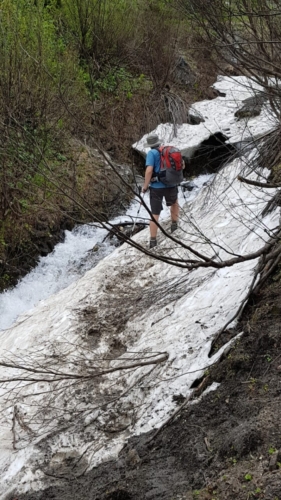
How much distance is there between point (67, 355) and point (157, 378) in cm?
112

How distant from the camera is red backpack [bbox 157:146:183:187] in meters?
6.46

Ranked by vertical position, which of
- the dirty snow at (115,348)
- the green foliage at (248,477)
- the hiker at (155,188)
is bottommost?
the dirty snow at (115,348)

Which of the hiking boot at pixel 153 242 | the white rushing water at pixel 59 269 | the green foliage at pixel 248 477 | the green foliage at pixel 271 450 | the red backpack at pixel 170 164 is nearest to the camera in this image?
the green foliage at pixel 248 477

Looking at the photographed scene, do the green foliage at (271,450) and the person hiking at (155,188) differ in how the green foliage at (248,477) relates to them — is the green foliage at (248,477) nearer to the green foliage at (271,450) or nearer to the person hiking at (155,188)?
the green foliage at (271,450)

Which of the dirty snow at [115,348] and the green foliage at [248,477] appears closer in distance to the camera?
the green foliage at [248,477]

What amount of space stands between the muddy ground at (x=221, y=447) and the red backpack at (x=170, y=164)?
9.31 feet

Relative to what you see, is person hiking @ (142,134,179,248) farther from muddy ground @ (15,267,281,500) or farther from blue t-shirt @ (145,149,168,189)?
muddy ground @ (15,267,281,500)

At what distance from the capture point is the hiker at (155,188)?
21.3 feet

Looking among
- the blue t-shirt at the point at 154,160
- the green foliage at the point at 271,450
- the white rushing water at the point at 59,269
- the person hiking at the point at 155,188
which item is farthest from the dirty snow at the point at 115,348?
the green foliage at the point at 271,450

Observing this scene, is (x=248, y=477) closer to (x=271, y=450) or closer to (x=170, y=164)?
(x=271, y=450)

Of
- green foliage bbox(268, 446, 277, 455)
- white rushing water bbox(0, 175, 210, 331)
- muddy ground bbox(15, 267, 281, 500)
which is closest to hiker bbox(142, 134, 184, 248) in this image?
white rushing water bbox(0, 175, 210, 331)

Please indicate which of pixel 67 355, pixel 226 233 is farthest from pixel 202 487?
pixel 226 233

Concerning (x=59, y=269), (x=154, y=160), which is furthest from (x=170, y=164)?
(x=59, y=269)

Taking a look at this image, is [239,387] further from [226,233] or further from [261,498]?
[226,233]
